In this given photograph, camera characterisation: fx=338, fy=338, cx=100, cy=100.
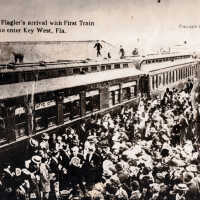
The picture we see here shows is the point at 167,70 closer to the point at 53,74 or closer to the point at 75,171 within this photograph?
the point at 53,74

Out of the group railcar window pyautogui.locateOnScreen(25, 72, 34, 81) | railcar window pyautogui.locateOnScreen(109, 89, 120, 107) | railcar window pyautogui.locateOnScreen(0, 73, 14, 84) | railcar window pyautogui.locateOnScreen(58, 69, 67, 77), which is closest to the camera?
railcar window pyautogui.locateOnScreen(0, 73, 14, 84)

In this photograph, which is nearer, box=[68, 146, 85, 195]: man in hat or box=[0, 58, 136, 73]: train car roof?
box=[0, 58, 136, 73]: train car roof

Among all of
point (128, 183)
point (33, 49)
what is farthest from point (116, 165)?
point (33, 49)

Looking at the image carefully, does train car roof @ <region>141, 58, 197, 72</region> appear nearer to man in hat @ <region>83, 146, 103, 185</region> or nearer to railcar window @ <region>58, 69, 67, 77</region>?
railcar window @ <region>58, 69, 67, 77</region>

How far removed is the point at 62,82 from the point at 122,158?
839 mm

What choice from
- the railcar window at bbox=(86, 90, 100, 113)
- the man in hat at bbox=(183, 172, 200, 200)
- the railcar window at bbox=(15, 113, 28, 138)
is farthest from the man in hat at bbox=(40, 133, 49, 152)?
the man in hat at bbox=(183, 172, 200, 200)

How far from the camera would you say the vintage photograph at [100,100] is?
2.76 meters

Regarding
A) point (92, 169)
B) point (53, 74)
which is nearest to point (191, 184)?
point (92, 169)

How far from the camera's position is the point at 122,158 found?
295 cm

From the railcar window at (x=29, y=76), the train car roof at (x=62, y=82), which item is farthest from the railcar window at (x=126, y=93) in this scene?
the railcar window at (x=29, y=76)

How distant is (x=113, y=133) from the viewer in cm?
310

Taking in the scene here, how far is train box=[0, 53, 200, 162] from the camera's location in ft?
8.87

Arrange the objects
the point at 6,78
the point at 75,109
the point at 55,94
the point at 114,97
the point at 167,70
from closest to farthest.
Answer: the point at 6,78 < the point at 55,94 < the point at 75,109 < the point at 114,97 < the point at 167,70

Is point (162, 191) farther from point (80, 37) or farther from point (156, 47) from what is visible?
point (80, 37)
